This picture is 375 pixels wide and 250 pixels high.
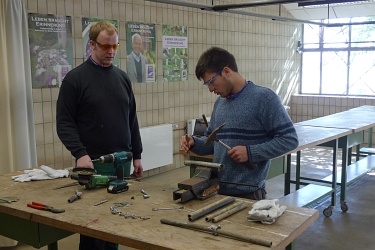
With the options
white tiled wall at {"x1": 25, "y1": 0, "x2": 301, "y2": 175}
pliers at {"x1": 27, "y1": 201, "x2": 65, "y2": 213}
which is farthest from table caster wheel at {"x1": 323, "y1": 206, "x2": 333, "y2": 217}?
pliers at {"x1": 27, "y1": 201, "x2": 65, "y2": 213}

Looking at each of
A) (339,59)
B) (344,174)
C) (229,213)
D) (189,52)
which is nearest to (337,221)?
(344,174)

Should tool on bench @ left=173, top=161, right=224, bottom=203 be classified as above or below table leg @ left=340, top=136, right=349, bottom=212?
above

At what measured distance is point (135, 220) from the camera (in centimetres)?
177

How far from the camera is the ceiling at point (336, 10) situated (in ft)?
24.1

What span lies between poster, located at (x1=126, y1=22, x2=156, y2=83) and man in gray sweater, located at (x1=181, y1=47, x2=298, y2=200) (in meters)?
3.19

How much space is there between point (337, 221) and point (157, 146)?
7.77 ft

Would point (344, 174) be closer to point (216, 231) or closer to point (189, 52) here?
point (189, 52)

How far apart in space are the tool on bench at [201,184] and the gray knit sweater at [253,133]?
14cm

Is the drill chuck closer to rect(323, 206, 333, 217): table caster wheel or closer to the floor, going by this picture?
the floor

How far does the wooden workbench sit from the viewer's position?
5.13ft

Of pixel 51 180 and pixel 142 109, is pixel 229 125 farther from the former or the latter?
pixel 142 109

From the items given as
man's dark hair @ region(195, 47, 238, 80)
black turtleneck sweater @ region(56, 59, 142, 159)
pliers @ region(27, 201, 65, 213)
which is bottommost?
pliers @ region(27, 201, 65, 213)

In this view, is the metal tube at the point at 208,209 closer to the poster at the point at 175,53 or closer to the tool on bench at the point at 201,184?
the tool on bench at the point at 201,184

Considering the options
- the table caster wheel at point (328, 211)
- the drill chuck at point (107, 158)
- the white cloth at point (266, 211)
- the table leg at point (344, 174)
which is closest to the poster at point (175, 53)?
the table leg at point (344, 174)
